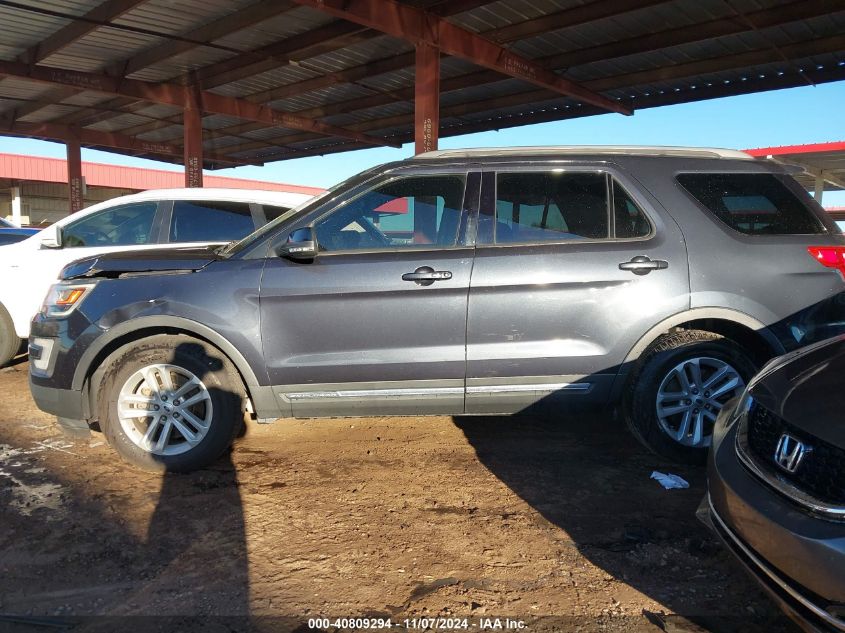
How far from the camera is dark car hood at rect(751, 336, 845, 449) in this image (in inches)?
80.9

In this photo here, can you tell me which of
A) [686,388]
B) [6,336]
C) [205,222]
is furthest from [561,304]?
[6,336]

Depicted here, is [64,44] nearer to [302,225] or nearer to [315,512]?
[302,225]

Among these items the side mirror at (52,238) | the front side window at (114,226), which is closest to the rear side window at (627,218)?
the front side window at (114,226)

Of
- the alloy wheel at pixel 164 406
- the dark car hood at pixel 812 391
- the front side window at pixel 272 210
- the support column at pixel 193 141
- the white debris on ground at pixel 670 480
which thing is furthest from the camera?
the support column at pixel 193 141

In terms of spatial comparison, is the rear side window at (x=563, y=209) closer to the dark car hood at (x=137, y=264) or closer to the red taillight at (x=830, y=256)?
the red taillight at (x=830, y=256)

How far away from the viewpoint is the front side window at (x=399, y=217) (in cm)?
383

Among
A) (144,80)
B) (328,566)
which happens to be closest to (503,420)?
(328,566)

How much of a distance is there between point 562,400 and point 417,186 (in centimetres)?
159

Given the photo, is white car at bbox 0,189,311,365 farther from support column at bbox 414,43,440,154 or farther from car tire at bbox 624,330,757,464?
support column at bbox 414,43,440,154

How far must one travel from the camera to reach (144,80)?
Answer: 16.3 m

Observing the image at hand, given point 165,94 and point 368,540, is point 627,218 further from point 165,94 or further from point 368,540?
point 165,94

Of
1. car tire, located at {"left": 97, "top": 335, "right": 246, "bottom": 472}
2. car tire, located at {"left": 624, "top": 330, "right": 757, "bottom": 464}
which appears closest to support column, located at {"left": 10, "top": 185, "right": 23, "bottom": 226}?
car tire, located at {"left": 97, "top": 335, "right": 246, "bottom": 472}

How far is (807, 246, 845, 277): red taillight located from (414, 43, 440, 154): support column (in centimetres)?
846

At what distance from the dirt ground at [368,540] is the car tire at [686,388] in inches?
8.9
